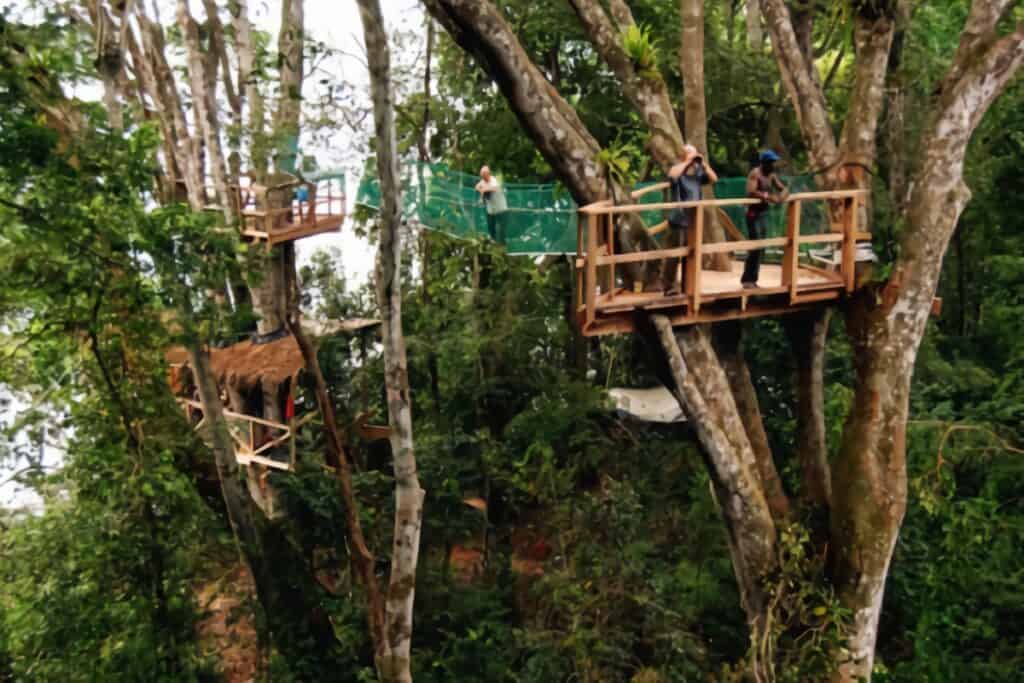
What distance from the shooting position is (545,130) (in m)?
6.56

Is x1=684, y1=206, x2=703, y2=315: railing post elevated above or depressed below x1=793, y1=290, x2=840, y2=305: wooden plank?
above

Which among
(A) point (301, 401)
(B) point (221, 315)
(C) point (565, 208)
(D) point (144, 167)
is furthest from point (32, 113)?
(A) point (301, 401)

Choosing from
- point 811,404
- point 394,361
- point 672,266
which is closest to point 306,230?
point 394,361

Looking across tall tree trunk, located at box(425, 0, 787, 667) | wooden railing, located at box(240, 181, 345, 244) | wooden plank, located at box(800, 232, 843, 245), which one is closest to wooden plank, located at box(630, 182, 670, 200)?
tall tree trunk, located at box(425, 0, 787, 667)

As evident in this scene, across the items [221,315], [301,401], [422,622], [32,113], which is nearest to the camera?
[32,113]

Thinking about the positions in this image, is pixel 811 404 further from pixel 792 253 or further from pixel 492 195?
pixel 492 195

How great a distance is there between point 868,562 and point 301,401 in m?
10.1

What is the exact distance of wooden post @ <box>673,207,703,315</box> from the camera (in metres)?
6.37

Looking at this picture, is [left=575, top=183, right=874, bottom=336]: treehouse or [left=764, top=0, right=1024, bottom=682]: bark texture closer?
[left=575, top=183, right=874, bottom=336]: treehouse

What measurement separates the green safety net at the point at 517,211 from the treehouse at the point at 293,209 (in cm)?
228

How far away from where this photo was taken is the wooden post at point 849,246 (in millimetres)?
7262

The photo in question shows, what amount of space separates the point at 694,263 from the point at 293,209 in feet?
27.3

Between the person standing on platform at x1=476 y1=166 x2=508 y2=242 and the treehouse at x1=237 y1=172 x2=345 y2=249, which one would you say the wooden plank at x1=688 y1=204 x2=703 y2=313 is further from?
the treehouse at x1=237 y1=172 x2=345 y2=249

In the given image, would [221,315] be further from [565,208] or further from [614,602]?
[614,602]
